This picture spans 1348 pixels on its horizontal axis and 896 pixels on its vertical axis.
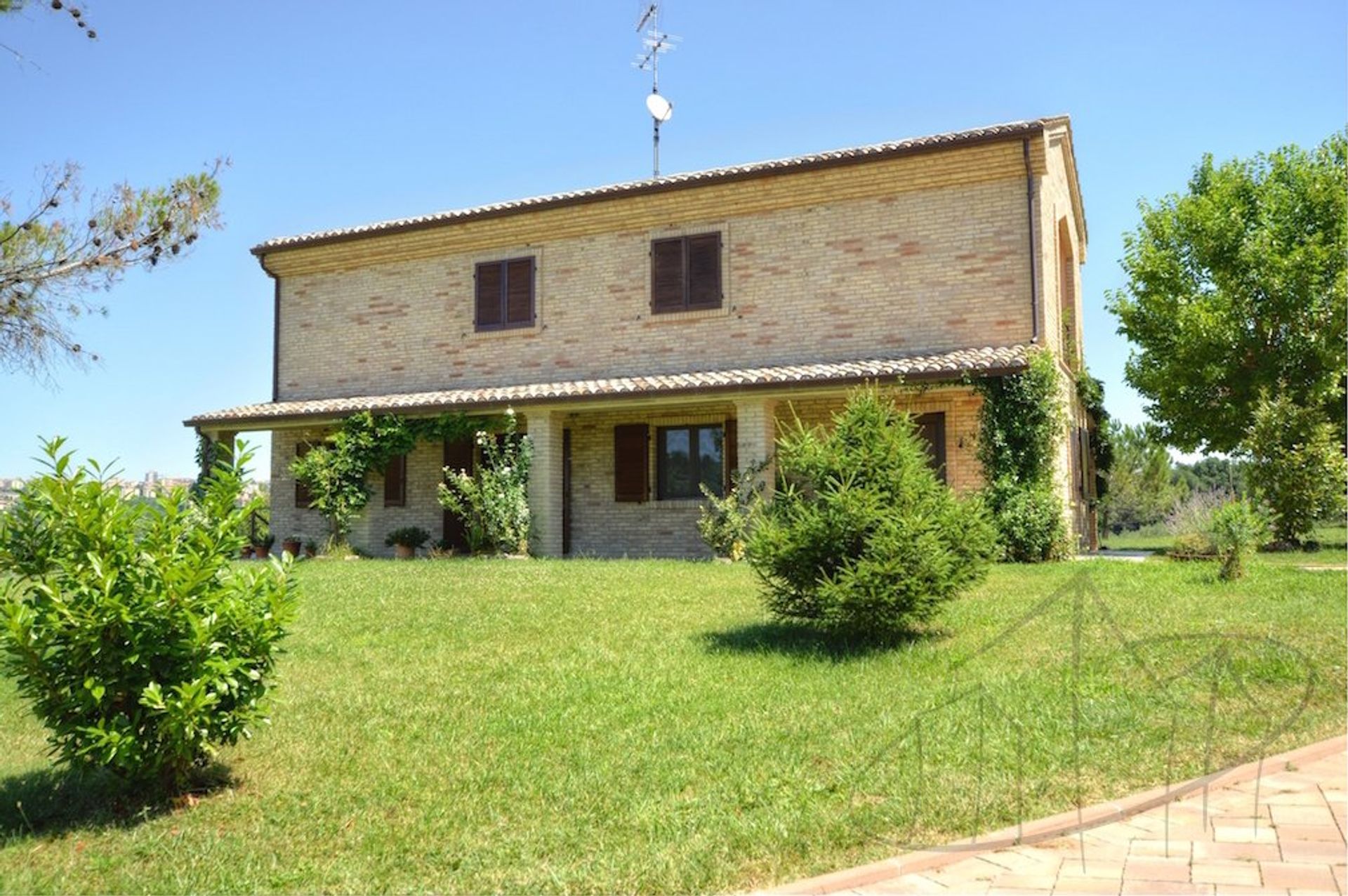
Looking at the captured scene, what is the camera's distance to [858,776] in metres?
5.11

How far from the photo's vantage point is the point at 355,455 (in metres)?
18.3

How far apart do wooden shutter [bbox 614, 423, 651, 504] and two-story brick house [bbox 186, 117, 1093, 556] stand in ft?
0.13

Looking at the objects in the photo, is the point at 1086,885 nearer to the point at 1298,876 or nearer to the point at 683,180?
the point at 1298,876

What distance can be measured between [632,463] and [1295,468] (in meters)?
11.6

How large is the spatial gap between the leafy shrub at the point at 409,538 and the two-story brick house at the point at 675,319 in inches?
20.1

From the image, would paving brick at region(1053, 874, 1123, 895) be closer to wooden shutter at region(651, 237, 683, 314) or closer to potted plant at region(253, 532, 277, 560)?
wooden shutter at region(651, 237, 683, 314)

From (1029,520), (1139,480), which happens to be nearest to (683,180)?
(1029,520)

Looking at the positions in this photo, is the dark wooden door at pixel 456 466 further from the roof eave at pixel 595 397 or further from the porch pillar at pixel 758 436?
the porch pillar at pixel 758 436

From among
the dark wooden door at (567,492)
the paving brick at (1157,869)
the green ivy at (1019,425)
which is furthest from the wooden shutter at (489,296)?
the paving brick at (1157,869)

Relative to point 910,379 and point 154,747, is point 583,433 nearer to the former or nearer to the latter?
point 910,379

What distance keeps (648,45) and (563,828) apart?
20.5 metres

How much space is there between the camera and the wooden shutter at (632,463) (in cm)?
1755

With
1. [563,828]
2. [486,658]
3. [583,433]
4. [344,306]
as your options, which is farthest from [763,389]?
[563,828]

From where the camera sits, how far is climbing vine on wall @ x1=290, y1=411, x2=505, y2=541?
59.3 feet
